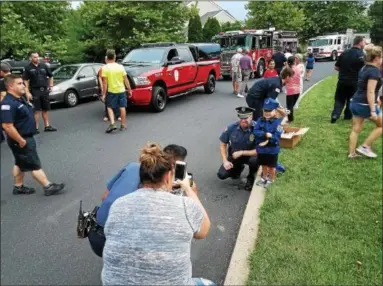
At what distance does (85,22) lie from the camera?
14047 millimetres

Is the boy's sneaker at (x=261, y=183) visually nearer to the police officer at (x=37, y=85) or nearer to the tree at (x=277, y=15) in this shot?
the police officer at (x=37, y=85)

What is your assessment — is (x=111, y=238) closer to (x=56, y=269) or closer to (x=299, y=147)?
(x=56, y=269)

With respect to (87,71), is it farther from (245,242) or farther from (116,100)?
(245,242)

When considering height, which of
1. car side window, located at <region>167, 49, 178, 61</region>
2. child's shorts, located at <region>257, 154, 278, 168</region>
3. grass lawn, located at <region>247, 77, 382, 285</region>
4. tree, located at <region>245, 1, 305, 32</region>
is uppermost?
tree, located at <region>245, 1, 305, 32</region>

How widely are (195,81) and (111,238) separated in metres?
8.71

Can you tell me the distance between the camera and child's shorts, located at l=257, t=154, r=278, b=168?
404cm

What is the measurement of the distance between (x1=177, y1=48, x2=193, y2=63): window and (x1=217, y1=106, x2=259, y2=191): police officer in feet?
17.4

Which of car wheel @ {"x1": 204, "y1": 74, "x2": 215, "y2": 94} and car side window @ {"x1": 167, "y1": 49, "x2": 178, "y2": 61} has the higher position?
car side window @ {"x1": 167, "y1": 49, "x2": 178, "y2": 61}

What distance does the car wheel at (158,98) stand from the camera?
7806 mm

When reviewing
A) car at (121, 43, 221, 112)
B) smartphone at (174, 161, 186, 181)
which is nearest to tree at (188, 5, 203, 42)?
car at (121, 43, 221, 112)

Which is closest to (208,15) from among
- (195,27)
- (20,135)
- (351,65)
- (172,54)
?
(172,54)

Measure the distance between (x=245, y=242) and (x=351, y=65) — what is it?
15.5 ft

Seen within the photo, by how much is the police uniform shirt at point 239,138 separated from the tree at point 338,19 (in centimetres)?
463

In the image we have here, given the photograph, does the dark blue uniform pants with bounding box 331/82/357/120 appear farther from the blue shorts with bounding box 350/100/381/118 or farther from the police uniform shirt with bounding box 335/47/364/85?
the blue shorts with bounding box 350/100/381/118
